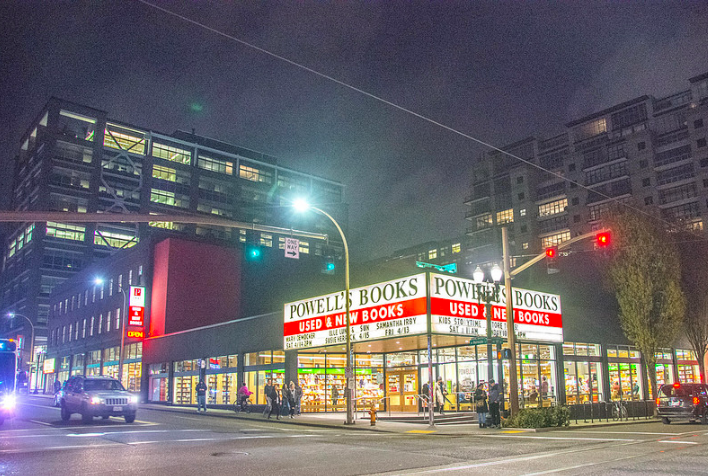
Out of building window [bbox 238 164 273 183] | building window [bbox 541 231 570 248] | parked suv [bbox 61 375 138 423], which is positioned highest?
building window [bbox 238 164 273 183]

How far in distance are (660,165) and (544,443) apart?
83.4m

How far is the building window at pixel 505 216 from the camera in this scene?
108269 mm

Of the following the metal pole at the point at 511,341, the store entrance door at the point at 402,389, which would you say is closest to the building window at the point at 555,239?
the store entrance door at the point at 402,389

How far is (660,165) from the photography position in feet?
286

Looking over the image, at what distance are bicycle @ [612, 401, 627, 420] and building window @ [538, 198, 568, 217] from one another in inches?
2972

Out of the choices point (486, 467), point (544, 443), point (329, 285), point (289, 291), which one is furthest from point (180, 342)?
point (486, 467)

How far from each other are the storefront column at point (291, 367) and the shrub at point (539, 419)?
1399 cm

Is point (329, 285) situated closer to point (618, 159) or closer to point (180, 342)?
point (180, 342)

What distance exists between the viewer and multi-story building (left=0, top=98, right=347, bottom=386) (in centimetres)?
9206

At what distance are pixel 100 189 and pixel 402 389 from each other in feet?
265

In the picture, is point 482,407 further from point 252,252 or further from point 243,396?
point 243,396

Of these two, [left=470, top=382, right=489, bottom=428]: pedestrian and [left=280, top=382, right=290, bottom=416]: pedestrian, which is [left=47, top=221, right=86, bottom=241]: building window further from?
[left=470, top=382, right=489, bottom=428]: pedestrian

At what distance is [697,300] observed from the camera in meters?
40.7

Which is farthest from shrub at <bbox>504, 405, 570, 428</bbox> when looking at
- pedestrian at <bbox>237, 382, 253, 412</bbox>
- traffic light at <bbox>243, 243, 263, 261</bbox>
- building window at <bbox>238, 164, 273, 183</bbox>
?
building window at <bbox>238, 164, 273, 183</bbox>
